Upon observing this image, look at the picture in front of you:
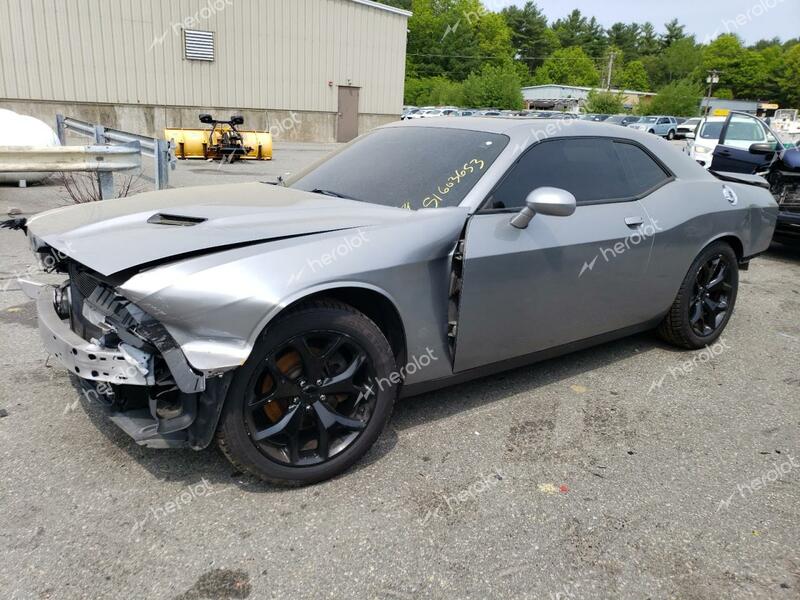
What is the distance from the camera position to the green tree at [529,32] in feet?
319

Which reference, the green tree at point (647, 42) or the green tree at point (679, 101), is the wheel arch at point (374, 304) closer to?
the green tree at point (679, 101)

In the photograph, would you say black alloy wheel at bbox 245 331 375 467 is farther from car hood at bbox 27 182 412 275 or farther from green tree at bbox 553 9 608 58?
green tree at bbox 553 9 608 58

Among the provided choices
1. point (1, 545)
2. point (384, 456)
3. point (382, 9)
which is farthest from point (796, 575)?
point (382, 9)

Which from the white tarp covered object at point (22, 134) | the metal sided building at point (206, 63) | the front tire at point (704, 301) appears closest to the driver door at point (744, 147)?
the front tire at point (704, 301)

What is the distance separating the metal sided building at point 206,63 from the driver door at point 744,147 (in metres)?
18.8

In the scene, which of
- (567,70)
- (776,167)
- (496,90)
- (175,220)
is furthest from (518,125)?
(567,70)

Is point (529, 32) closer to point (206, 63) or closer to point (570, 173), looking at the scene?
point (206, 63)

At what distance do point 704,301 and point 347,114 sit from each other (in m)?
25.1

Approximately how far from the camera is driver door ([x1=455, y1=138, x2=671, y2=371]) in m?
3.01

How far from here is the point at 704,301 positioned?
4453mm

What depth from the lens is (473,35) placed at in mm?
80500

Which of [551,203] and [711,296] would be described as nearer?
[551,203]

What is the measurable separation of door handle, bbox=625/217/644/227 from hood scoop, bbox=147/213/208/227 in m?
2.41

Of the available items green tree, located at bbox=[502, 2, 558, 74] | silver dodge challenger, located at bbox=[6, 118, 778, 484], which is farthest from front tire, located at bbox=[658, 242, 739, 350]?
green tree, located at bbox=[502, 2, 558, 74]
